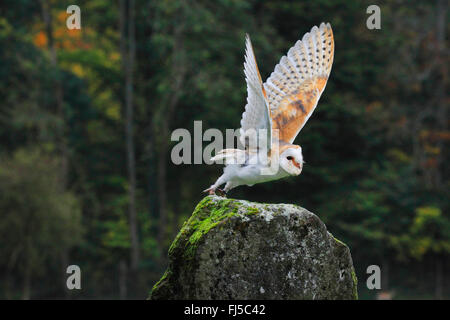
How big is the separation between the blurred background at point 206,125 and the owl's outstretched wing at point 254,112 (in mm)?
16406

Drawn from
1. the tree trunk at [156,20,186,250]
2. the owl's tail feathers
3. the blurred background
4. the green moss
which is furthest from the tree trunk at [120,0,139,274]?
the green moss

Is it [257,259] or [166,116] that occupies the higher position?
[166,116]

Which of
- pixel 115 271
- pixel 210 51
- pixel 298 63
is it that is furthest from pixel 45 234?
pixel 298 63

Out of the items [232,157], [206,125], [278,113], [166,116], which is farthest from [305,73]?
[166,116]

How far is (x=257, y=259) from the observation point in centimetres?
477

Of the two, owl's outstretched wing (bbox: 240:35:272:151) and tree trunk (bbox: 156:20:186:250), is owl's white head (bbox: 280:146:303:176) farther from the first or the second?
tree trunk (bbox: 156:20:186:250)

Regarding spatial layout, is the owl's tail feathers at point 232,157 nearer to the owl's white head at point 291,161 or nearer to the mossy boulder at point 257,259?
the owl's white head at point 291,161

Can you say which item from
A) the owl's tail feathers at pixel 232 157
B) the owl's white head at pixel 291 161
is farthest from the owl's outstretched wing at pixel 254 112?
the owl's white head at pixel 291 161

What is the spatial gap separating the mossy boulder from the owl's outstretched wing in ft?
3.37

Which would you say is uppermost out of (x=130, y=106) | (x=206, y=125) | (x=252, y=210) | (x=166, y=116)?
(x=130, y=106)

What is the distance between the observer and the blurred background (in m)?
23.3

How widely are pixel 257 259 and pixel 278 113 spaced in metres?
2.26

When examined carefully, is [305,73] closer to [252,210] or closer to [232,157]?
[232,157]

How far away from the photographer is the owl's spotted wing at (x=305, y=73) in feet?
22.9
